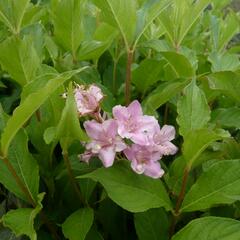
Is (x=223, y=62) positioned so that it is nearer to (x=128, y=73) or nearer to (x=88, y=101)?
(x=128, y=73)

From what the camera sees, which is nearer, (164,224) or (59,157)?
(164,224)

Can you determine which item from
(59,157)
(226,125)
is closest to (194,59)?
(226,125)

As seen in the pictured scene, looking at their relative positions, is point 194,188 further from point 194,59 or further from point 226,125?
point 194,59

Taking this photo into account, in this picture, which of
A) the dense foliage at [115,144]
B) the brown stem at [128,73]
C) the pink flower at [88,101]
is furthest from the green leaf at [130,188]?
the brown stem at [128,73]

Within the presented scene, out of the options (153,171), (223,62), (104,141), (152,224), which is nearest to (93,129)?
(104,141)

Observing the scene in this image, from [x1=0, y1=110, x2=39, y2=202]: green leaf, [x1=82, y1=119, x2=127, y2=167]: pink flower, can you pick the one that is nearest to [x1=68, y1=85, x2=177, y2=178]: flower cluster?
[x1=82, y1=119, x2=127, y2=167]: pink flower

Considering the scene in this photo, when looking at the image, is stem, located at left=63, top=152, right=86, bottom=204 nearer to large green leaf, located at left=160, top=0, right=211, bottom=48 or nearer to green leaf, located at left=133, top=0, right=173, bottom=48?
green leaf, located at left=133, top=0, right=173, bottom=48

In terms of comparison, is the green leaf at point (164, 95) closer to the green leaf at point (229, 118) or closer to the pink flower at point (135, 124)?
the pink flower at point (135, 124)
